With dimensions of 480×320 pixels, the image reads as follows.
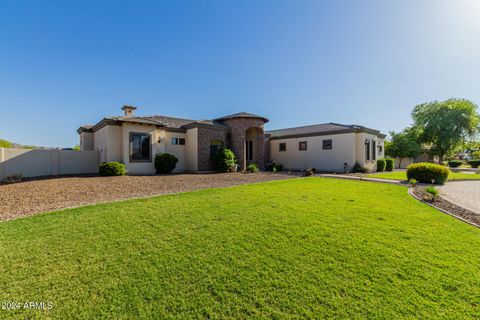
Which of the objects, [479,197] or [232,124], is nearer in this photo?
[479,197]

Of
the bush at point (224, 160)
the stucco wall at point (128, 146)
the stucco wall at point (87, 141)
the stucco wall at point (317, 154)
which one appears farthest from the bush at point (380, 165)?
the stucco wall at point (87, 141)

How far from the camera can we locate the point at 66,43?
1191cm

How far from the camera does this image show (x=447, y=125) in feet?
93.5

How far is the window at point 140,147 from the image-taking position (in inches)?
583

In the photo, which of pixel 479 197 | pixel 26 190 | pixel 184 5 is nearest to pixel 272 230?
pixel 479 197

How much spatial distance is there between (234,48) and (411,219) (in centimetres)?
1421

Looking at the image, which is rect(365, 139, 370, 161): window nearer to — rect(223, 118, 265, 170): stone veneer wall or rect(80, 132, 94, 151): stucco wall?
rect(223, 118, 265, 170): stone veneer wall

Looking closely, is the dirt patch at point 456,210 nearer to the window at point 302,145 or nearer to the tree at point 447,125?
the window at point 302,145

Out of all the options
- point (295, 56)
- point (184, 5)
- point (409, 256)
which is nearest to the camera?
point (409, 256)

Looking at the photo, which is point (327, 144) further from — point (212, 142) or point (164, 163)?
point (164, 163)

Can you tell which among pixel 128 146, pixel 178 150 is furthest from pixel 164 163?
pixel 128 146

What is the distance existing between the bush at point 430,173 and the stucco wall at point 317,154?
6.15 m

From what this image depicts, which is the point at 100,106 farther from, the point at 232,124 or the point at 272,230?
the point at 272,230

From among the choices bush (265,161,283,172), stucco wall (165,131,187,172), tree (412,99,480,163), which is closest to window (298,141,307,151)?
bush (265,161,283,172)
